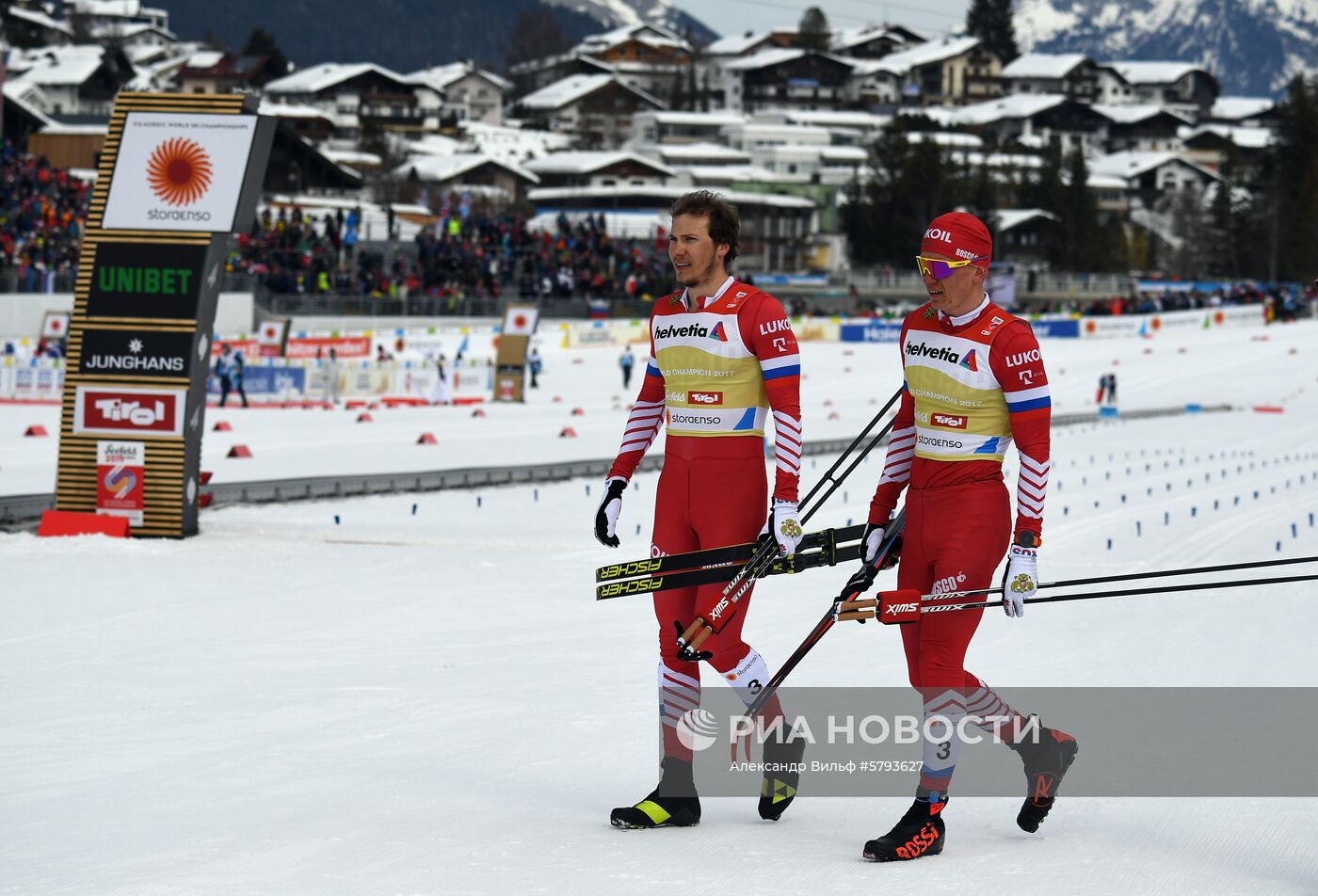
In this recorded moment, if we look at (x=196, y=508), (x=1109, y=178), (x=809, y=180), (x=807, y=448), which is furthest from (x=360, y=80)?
(x=196, y=508)

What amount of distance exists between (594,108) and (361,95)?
65.9ft

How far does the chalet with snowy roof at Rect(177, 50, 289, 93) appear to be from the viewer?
147 meters

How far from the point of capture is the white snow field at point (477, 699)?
5.79m

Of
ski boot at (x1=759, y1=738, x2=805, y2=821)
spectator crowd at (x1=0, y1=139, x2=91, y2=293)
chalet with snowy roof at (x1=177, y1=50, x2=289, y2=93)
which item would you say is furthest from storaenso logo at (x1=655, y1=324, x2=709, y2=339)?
chalet with snowy roof at (x1=177, y1=50, x2=289, y2=93)

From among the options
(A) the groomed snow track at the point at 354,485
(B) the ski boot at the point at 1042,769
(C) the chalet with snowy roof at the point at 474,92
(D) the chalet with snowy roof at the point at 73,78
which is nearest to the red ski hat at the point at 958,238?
(B) the ski boot at the point at 1042,769

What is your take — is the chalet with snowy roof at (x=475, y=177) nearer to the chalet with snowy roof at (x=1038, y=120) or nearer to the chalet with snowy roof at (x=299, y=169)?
the chalet with snowy roof at (x=299, y=169)

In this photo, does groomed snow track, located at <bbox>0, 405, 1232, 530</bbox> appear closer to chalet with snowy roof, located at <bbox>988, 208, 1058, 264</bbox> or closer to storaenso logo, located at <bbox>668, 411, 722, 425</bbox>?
storaenso logo, located at <bbox>668, 411, 722, 425</bbox>

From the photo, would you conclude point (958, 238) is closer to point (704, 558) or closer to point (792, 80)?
point (704, 558)

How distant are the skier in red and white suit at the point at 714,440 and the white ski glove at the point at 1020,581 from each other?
0.90 metres

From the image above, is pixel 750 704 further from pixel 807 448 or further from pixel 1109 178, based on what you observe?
pixel 1109 178

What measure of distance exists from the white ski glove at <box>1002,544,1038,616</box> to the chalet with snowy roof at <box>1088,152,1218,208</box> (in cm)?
12967

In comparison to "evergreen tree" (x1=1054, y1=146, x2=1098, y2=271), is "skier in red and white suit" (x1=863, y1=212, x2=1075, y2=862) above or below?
below

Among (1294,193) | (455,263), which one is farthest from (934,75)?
(455,263)

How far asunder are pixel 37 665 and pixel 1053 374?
41.4m
